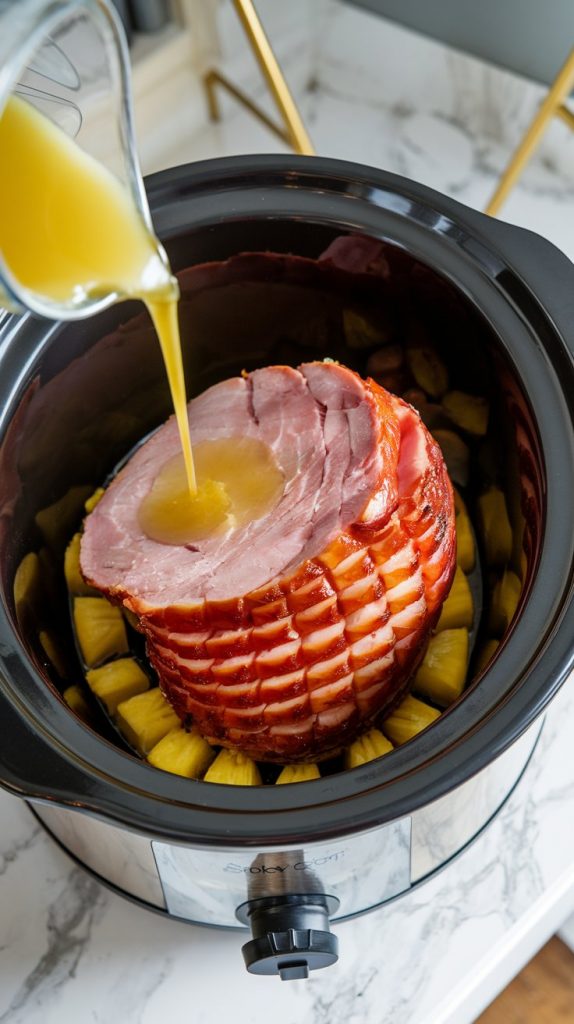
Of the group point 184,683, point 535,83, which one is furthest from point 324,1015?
point 535,83

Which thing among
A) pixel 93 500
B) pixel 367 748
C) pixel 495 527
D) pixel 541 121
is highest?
pixel 541 121

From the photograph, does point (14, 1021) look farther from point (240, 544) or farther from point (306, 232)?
point (306, 232)

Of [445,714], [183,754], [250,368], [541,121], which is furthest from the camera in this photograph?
[541,121]

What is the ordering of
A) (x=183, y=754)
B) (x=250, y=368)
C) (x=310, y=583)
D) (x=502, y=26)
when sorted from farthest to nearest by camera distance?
(x=502, y=26), (x=250, y=368), (x=183, y=754), (x=310, y=583)

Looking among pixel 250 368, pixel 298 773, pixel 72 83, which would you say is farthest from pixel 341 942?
pixel 72 83

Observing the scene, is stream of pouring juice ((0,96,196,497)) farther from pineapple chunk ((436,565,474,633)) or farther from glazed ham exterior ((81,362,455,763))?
pineapple chunk ((436,565,474,633))

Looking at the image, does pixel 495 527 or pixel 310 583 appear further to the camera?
pixel 495 527

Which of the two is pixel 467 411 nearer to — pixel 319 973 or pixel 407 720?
pixel 407 720

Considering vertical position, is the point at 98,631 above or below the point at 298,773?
above
